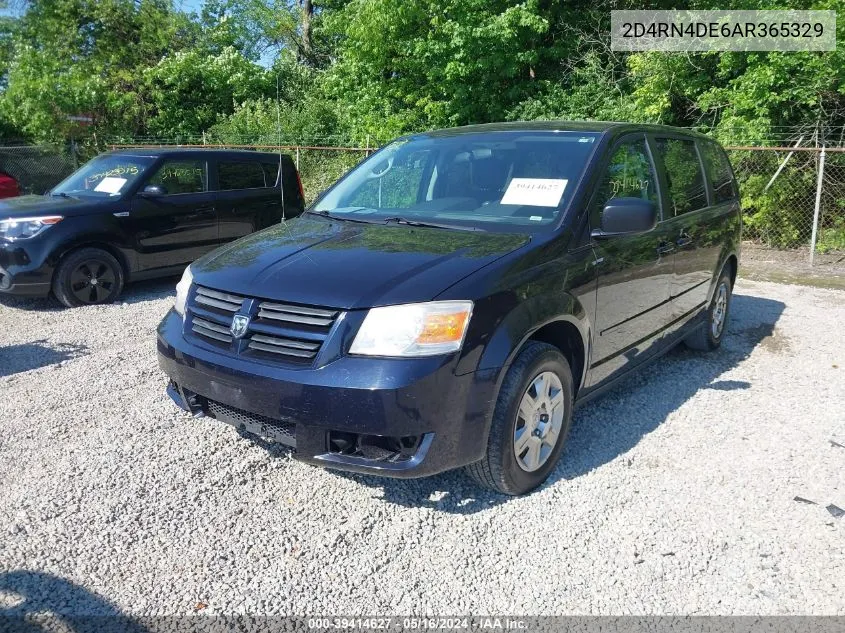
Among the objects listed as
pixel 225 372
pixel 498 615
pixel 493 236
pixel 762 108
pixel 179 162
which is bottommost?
pixel 498 615

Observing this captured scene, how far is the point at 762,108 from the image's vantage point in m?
11.2

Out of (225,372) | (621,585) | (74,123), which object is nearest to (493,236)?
(225,372)

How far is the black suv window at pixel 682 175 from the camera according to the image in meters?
4.55

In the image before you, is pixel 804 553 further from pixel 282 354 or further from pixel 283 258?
Result: pixel 283 258

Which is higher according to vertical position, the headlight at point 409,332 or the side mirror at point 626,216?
the side mirror at point 626,216

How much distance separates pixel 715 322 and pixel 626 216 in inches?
109

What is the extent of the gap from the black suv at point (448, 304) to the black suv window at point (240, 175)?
4.09 m

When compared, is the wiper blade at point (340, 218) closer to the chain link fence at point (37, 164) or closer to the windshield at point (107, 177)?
the windshield at point (107, 177)

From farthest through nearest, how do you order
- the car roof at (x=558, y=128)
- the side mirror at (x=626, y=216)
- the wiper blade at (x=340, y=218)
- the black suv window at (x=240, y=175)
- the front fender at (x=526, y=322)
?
the black suv window at (x=240, y=175) < the car roof at (x=558, y=128) < the wiper blade at (x=340, y=218) < the side mirror at (x=626, y=216) < the front fender at (x=526, y=322)

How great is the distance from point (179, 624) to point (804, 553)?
2619 mm

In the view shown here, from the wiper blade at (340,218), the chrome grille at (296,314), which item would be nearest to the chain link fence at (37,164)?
the wiper blade at (340,218)

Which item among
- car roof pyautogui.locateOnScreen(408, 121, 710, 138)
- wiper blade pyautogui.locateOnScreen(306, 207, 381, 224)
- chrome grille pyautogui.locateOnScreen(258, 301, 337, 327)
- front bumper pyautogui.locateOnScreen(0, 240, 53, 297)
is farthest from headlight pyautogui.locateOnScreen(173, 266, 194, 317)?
front bumper pyautogui.locateOnScreen(0, 240, 53, 297)

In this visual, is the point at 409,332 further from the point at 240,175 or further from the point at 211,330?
the point at 240,175

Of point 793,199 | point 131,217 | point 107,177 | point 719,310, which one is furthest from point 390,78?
point 719,310
